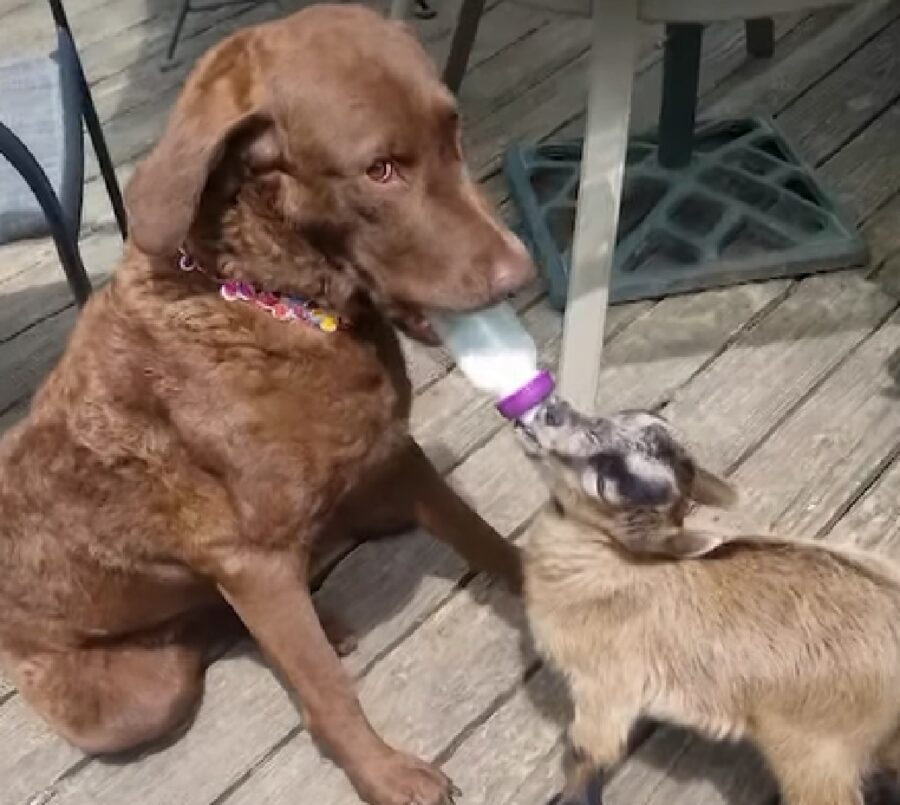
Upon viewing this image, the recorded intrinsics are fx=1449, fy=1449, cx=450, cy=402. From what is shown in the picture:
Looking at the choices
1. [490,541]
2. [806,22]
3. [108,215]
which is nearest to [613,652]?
[490,541]

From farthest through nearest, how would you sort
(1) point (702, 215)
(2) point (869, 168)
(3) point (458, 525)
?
(2) point (869, 168)
(1) point (702, 215)
(3) point (458, 525)

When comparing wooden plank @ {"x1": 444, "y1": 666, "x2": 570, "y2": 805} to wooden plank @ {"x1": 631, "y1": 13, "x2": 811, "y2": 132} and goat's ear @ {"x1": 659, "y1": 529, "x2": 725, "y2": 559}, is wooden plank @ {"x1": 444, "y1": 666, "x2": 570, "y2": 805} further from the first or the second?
wooden plank @ {"x1": 631, "y1": 13, "x2": 811, "y2": 132}

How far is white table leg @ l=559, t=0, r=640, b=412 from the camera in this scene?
2.20 meters

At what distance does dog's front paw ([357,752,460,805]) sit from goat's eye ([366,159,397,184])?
79 cm

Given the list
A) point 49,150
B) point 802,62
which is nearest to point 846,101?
point 802,62

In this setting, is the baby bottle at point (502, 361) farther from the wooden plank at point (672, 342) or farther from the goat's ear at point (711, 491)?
the wooden plank at point (672, 342)

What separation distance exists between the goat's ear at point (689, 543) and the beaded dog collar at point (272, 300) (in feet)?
1.59

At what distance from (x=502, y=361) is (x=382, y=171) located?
0.29 metres

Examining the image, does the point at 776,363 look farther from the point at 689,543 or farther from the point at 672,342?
the point at 689,543

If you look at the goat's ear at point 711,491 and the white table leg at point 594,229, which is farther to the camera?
the white table leg at point 594,229

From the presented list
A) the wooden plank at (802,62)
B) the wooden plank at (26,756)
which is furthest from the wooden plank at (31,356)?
the wooden plank at (802,62)

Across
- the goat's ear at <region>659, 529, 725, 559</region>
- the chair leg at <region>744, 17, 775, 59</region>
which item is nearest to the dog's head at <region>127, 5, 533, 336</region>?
the goat's ear at <region>659, 529, 725, 559</region>

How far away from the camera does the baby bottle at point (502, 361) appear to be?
1.71 meters

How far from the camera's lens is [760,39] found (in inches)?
132
